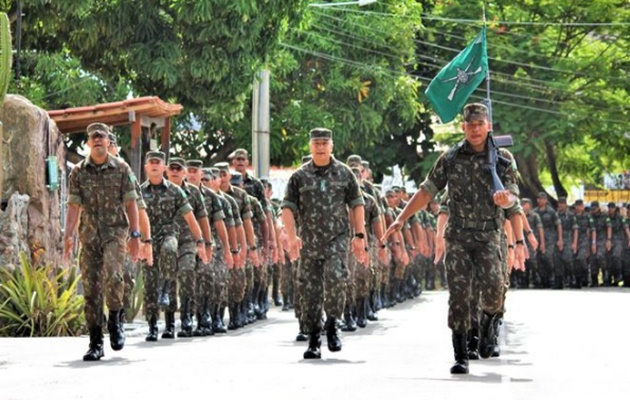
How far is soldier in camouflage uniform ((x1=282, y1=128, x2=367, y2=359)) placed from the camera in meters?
14.6

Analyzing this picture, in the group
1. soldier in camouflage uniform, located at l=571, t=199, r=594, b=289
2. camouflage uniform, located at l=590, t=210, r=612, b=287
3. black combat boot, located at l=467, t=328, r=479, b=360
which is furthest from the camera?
camouflage uniform, located at l=590, t=210, r=612, b=287

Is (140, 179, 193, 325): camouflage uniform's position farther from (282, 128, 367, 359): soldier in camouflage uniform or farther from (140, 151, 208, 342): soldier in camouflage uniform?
(282, 128, 367, 359): soldier in camouflage uniform

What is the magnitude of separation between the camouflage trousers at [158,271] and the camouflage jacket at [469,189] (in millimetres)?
5378

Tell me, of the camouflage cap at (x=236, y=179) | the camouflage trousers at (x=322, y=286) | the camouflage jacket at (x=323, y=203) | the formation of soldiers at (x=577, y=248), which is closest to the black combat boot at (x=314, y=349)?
the camouflage trousers at (x=322, y=286)

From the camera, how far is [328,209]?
48.5 ft

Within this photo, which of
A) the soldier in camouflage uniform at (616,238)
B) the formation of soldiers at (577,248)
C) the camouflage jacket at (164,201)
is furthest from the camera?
the soldier in camouflage uniform at (616,238)

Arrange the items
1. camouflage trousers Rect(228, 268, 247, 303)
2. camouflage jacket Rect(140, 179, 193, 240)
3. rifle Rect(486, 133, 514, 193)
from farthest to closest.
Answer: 1. camouflage trousers Rect(228, 268, 247, 303)
2. camouflage jacket Rect(140, 179, 193, 240)
3. rifle Rect(486, 133, 514, 193)

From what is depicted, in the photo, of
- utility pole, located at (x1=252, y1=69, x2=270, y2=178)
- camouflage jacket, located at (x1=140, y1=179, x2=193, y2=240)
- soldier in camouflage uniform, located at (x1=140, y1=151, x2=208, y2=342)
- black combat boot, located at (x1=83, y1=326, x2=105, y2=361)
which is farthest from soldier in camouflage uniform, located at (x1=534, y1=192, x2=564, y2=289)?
black combat boot, located at (x1=83, y1=326, x2=105, y2=361)

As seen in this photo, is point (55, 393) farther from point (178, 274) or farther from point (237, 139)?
point (237, 139)

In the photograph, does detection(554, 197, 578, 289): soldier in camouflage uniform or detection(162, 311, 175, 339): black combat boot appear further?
detection(554, 197, 578, 289): soldier in camouflage uniform

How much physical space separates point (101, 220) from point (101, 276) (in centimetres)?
50

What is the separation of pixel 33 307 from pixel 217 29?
252 inches

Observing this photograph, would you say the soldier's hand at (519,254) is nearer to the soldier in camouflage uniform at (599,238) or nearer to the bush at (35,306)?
the bush at (35,306)

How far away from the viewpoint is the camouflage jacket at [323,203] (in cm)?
1473
